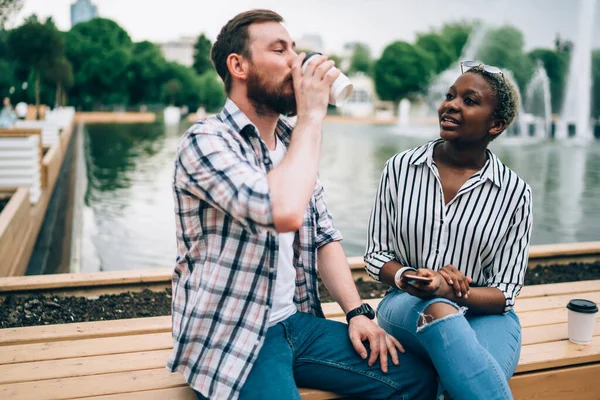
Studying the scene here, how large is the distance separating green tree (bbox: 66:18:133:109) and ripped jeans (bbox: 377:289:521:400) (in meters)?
66.6

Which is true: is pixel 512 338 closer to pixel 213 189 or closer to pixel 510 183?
pixel 510 183

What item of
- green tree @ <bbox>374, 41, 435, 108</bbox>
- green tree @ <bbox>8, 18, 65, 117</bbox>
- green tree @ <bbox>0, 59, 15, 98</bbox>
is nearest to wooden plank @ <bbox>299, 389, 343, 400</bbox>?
green tree @ <bbox>8, 18, 65, 117</bbox>

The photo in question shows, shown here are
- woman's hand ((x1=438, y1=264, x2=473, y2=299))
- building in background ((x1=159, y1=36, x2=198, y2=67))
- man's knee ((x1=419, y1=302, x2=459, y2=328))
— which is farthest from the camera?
building in background ((x1=159, y1=36, x2=198, y2=67))

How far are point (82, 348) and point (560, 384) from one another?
2.04 m

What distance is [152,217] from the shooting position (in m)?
9.42

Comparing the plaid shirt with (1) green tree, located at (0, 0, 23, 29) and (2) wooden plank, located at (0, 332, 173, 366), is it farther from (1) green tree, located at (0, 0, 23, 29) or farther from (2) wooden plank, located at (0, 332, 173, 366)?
(1) green tree, located at (0, 0, 23, 29)

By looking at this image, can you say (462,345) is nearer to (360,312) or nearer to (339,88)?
(360,312)

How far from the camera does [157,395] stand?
2285 millimetres

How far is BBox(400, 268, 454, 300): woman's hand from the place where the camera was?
2.28 meters

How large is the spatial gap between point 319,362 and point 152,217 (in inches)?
296

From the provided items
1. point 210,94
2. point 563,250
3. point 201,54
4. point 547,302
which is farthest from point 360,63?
point 547,302

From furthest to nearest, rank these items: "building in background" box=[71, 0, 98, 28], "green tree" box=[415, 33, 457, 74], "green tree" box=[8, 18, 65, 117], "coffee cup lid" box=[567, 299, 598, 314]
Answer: "building in background" box=[71, 0, 98, 28] → "green tree" box=[415, 33, 457, 74] → "green tree" box=[8, 18, 65, 117] → "coffee cup lid" box=[567, 299, 598, 314]

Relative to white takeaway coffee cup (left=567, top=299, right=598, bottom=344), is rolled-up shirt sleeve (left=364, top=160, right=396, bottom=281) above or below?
above

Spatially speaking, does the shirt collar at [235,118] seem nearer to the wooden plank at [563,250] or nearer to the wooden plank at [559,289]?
the wooden plank at [559,289]
